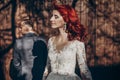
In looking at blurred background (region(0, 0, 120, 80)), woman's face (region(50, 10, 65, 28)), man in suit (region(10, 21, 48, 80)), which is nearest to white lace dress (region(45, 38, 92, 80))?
woman's face (region(50, 10, 65, 28))

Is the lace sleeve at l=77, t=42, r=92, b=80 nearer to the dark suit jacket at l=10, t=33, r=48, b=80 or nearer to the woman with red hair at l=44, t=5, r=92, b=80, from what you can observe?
the woman with red hair at l=44, t=5, r=92, b=80

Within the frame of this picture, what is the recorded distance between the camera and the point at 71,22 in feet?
12.5

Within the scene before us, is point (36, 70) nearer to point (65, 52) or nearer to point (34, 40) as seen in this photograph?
point (34, 40)

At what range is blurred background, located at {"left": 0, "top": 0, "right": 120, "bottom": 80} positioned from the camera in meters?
7.39

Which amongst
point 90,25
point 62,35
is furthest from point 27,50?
point 90,25

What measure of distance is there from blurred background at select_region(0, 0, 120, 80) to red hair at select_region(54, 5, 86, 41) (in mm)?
3626

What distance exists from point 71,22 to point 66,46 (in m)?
0.33

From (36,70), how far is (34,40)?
41.9 inches

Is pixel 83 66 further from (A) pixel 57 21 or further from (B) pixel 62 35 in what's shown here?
(A) pixel 57 21

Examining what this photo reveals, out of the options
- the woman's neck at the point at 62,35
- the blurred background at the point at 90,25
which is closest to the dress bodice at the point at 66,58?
the woman's neck at the point at 62,35

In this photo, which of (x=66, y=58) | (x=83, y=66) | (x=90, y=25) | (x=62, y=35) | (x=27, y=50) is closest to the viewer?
(x=83, y=66)

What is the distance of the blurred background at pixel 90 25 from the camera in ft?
24.2

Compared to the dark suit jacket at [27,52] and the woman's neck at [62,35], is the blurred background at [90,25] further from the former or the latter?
the woman's neck at [62,35]

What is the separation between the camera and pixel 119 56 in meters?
7.38
